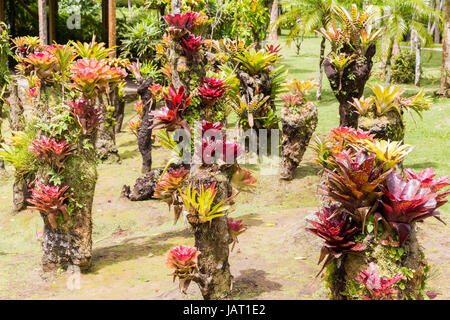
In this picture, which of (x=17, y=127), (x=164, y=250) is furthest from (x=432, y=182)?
(x=17, y=127)

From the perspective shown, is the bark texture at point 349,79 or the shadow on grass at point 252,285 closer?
the shadow on grass at point 252,285

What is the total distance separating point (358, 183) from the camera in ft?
9.91

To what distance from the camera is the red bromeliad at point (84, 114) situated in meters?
5.98

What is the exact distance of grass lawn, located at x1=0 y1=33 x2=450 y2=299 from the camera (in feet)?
17.5

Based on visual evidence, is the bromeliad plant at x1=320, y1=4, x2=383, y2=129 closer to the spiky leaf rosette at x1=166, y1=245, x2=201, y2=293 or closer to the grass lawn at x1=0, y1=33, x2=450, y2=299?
the grass lawn at x1=0, y1=33, x2=450, y2=299

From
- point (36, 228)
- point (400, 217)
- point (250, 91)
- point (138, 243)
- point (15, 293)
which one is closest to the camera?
point (400, 217)

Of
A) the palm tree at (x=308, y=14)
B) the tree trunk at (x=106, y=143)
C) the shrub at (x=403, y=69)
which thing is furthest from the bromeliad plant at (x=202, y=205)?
the shrub at (x=403, y=69)

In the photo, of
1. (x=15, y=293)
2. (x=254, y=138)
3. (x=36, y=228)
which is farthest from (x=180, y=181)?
(x=254, y=138)

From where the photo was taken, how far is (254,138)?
35.2ft

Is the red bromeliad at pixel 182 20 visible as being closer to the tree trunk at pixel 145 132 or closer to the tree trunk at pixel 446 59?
the tree trunk at pixel 145 132

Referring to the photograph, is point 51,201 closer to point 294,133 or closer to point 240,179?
point 240,179

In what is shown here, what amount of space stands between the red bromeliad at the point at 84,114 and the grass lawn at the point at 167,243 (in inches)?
70.4

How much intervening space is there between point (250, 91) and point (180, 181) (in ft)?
18.8

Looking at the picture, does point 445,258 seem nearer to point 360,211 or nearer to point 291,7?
point 360,211
